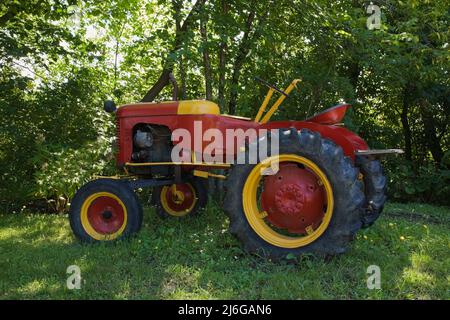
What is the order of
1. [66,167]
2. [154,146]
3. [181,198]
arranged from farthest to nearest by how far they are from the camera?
[66,167], [181,198], [154,146]

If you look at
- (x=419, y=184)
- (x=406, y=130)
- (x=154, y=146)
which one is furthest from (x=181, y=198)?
(x=406, y=130)

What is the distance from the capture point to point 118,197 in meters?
4.35

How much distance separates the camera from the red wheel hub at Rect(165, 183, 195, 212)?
18.2 ft

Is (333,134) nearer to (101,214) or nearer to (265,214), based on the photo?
(265,214)

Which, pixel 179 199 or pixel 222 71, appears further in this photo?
pixel 222 71

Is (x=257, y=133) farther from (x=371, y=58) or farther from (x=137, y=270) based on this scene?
(x=371, y=58)

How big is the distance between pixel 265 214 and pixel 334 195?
25.0 inches

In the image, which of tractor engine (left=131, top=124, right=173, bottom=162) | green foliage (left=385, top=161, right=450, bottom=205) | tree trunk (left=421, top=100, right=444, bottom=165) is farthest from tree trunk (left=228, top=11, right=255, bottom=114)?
tree trunk (left=421, top=100, right=444, bottom=165)

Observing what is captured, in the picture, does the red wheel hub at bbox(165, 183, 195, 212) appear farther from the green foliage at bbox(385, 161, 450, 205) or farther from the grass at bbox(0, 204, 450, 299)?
the green foliage at bbox(385, 161, 450, 205)

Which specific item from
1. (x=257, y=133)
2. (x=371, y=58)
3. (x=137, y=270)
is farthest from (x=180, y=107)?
(x=371, y=58)

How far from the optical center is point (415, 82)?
24.2 ft

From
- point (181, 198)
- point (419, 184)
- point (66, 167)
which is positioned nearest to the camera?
point (181, 198)

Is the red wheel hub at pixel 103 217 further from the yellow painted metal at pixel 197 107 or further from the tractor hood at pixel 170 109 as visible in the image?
the yellow painted metal at pixel 197 107

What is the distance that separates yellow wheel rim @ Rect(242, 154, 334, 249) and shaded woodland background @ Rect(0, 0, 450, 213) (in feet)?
7.02
